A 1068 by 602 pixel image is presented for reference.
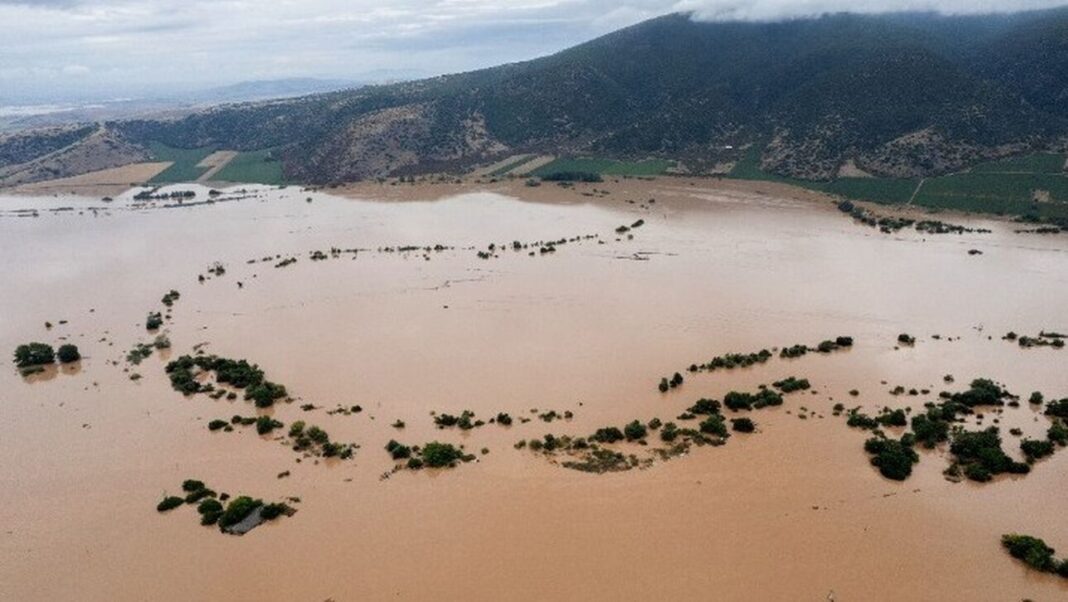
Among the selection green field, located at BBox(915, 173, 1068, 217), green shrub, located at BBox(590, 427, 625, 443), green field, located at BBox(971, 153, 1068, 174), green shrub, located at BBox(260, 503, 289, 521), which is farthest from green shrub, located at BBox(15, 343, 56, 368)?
green field, located at BBox(971, 153, 1068, 174)

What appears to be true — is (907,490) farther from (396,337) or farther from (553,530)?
(396,337)

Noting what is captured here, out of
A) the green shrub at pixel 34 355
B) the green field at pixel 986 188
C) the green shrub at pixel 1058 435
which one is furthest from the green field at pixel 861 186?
the green shrub at pixel 34 355

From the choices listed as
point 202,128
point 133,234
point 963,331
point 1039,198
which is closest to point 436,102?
point 202,128

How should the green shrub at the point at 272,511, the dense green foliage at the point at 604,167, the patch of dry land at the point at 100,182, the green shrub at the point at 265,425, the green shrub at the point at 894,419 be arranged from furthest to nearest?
the patch of dry land at the point at 100,182 → the dense green foliage at the point at 604,167 → the green shrub at the point at 265,425 → the green shrub at the point at 894,419 → the green shrub at the point at 272,511

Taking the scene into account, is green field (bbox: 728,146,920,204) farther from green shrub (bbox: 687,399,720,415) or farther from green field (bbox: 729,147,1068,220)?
green shrub (bbox: 687,399,720,415)

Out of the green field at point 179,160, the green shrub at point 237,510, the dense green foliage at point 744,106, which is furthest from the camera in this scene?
the green field at point 179,160

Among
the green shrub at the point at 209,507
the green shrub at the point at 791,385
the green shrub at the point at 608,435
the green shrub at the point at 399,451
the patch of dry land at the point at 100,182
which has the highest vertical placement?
the patch of dry land at the point at 100,182

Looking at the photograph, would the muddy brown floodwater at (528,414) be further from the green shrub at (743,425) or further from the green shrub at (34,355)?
the green shrub at (34,355)
